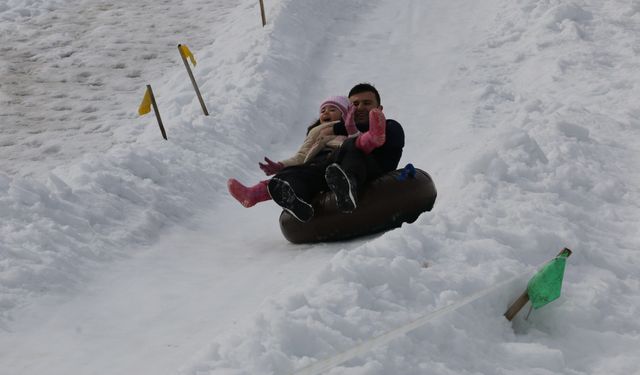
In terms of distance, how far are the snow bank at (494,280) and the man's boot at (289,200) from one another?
0.98m

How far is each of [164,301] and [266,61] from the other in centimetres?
603

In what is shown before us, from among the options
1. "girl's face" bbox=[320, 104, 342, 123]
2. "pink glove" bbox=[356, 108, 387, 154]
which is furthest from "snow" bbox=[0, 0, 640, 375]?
"girl's face" bbox=[320, 104, 342, 123]

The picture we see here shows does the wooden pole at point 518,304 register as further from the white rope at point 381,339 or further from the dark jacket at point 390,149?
the dark jacket at point 390,149

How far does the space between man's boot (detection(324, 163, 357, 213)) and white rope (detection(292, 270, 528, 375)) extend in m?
1.57

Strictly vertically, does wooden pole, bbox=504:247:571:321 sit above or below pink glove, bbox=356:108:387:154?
below

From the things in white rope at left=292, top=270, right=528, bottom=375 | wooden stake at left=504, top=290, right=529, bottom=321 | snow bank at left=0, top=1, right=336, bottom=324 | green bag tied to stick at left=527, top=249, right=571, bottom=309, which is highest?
white rope at left=292, top=270, right=528, bottom=375

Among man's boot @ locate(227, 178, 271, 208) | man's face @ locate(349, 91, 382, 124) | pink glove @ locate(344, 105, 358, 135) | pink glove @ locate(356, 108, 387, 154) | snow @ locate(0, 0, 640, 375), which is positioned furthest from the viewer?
man's face @ locate(349, 91, 382, 124)

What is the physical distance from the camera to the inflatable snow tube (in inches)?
194

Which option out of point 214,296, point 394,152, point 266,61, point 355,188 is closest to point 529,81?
point 266,61

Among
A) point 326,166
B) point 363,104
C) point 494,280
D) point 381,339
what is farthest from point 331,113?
point 381,339

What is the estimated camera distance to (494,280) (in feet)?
11.7

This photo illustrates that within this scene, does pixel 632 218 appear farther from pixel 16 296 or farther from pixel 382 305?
pixel 16 296

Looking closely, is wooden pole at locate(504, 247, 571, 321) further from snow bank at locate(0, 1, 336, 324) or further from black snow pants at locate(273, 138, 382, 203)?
snow bank at locate(0, 1, 336, 324)

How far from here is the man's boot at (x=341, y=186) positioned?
15.8 ft
